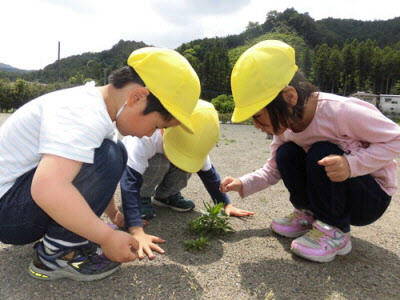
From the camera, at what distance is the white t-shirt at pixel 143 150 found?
7.48 feet

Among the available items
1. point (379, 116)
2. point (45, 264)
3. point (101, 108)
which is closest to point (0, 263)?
point (45, 264)

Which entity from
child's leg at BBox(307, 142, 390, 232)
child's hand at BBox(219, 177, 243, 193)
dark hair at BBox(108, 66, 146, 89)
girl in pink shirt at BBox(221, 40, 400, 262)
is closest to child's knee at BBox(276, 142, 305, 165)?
girl in pink shirt at BBox(221, 40, 400, 262)

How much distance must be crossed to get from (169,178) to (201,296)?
1.28m

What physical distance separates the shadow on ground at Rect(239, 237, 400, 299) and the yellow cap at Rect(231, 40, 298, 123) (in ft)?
2.68

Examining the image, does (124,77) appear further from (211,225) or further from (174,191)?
(174,191)

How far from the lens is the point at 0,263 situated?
171cm

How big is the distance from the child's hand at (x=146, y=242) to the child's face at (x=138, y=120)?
2.14 ft

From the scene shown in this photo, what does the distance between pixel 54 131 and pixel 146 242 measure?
3.02 feet

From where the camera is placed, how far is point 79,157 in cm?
127

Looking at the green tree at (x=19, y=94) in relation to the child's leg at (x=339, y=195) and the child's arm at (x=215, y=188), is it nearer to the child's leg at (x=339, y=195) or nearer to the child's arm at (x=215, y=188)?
the child's arm at (x=215, y=188)

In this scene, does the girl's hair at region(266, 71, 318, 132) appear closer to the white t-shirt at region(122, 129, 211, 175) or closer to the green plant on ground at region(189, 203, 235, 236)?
the green plant on ground at region(189, 203, 235, 236)

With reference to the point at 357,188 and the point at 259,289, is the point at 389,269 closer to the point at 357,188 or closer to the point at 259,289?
the point at 357,188

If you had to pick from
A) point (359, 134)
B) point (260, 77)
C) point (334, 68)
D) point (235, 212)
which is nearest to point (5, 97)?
point (235, 212)

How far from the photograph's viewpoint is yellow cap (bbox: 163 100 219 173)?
207cm
